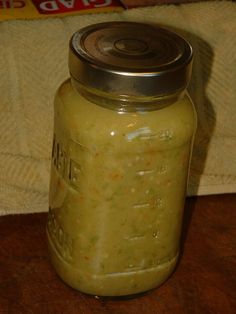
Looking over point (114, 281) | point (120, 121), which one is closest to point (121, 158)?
point (120, 121)

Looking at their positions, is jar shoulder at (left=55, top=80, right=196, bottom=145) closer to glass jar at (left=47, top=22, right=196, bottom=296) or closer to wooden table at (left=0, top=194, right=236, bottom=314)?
glass jar at (left=47, top=22, right=196, bottom=296)

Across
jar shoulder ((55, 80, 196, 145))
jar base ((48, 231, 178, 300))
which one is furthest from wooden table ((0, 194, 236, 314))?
jar shoulder ((55, 80, 196, 145))

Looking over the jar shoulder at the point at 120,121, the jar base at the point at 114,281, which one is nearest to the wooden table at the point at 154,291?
the jar base at the point at 114,281

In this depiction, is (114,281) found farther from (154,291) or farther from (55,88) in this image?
(55,88)

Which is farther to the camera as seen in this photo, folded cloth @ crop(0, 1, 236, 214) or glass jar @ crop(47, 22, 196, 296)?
folded cloth @ crop(0, 1, 236, 214)

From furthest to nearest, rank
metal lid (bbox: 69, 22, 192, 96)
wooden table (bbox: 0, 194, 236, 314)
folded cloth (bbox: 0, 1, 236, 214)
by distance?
folded cloth (bbox: 0, 1, 236, 214), wooden table (bbox: 0, 194, 236, 314), metal lid (bbox: 69, 22, 192, 96)

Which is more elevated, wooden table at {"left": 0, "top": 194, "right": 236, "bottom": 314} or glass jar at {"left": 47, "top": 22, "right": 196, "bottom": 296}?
glass jar at {"left": 47, "top": 22, "right": 196, "bottom": 296}

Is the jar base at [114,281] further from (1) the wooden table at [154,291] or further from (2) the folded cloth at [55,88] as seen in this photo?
(2) the folded cloth at [55,88]
